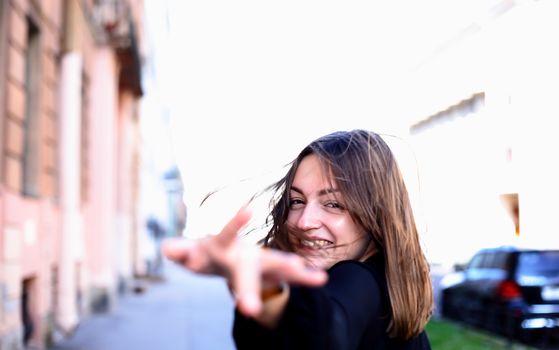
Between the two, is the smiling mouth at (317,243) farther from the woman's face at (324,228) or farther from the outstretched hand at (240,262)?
the outstretched hand at (240,262)

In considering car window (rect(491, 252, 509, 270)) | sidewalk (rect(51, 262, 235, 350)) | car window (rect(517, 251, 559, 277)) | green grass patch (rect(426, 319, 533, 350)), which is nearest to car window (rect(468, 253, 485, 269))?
car window (rect(491, 252, 509, 270))

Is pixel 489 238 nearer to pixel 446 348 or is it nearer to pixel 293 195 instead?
pixel 293 195

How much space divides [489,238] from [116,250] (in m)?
13.3

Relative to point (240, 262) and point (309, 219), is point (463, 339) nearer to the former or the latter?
point (309, 219)

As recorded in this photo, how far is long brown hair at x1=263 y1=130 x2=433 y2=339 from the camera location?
155cm

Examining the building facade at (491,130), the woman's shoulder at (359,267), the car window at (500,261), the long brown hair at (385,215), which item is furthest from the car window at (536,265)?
the woman's shoulder at (359,267)

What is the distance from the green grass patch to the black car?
0.44 feet

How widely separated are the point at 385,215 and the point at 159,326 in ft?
34.5

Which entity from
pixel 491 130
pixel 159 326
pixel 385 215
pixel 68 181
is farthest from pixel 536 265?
pixel 385 215

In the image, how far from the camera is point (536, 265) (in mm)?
8922

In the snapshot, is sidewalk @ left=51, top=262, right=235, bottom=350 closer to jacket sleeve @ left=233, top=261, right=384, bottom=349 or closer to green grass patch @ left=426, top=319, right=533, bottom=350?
green grass patch @ left=426, top=319, right=533, bottom=350

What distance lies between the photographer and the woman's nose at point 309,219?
62.0 inches

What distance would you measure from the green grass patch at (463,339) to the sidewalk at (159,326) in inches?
107

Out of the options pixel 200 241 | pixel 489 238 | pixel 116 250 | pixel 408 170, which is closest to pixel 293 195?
pixel 408 170
